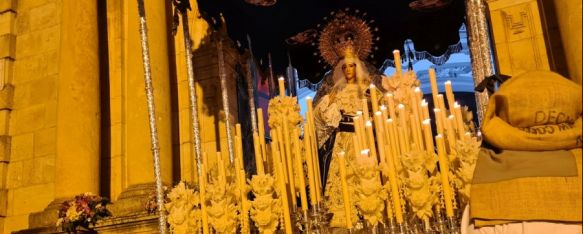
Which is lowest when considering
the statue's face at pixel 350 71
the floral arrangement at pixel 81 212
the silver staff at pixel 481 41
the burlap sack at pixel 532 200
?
the burlap sack at pixel 532 200

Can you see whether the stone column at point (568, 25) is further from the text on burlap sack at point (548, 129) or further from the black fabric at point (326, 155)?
the black fabric at point (326, 155)

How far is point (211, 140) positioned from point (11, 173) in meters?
2.20

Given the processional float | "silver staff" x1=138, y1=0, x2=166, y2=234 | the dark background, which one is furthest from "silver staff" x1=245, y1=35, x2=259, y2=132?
the processional float

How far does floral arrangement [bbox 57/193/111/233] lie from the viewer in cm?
469

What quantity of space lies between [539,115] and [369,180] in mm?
1260

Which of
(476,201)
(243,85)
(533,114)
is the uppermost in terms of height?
(243,85)

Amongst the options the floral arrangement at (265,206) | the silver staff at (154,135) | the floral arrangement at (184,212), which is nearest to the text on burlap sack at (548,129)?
the floral arrangement at (265,206)

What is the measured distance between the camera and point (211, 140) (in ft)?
21.1

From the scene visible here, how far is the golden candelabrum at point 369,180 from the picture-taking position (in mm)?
2879

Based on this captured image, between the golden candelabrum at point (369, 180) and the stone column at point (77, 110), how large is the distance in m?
1.89

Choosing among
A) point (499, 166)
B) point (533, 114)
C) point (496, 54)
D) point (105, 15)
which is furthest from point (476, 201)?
point (105, 15)

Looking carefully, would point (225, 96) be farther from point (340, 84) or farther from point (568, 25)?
point (568, 25)

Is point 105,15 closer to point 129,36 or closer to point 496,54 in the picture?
point 129,36

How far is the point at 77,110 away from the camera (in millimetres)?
5633
